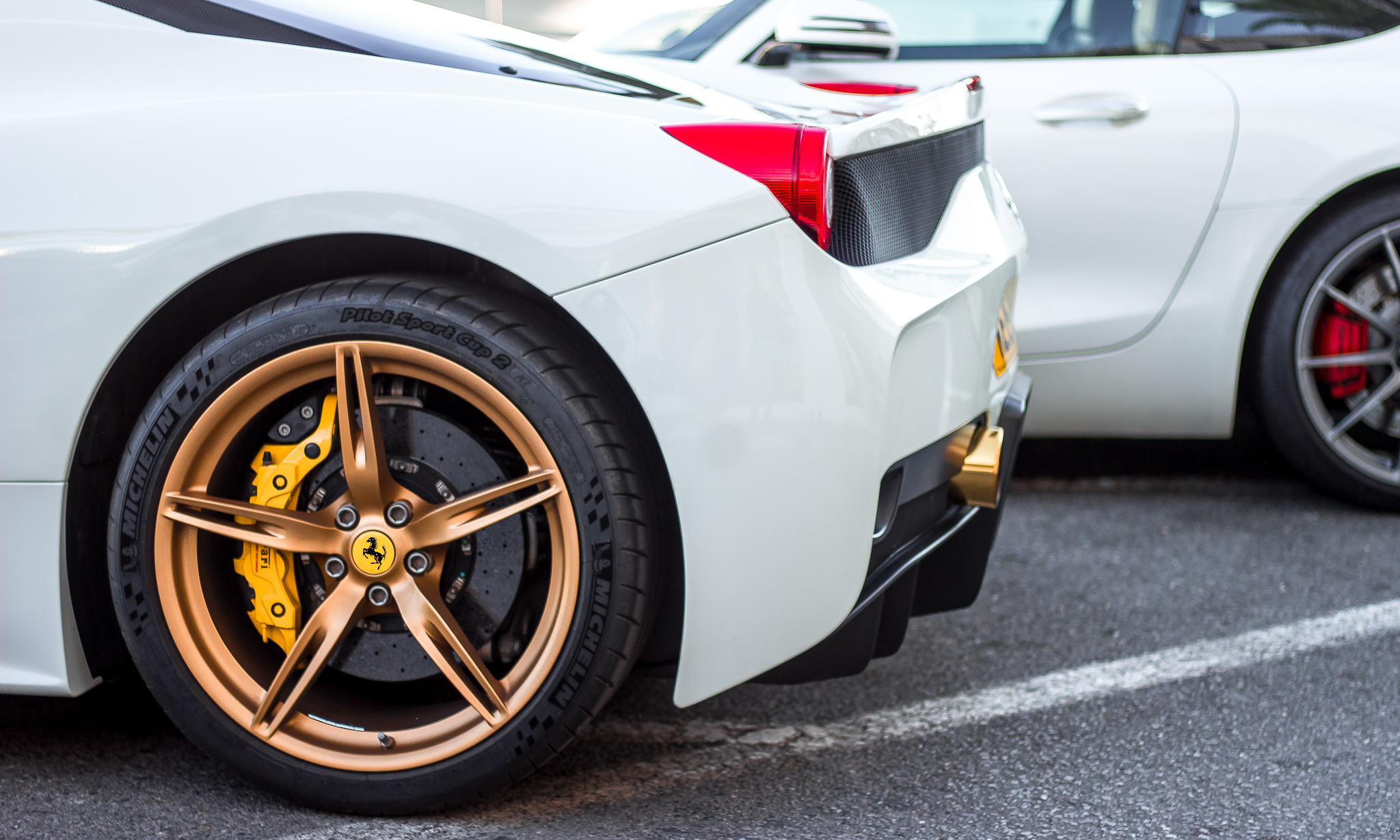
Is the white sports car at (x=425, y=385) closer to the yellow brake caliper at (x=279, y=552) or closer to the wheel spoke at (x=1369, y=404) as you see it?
the yellow brake caliper at (x=279, y=552)

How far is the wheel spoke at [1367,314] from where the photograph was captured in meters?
3.27

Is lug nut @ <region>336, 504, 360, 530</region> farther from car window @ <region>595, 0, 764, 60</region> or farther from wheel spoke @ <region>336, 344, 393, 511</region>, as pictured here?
car window @ <region>595, 0, 764, 60</region>

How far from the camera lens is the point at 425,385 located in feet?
6.05

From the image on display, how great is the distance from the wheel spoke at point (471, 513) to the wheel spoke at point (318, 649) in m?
0.13

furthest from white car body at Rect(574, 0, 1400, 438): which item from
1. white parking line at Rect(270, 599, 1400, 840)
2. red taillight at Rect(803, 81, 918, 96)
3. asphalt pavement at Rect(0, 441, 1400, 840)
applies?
white parking line at Rect(270, 599, 1400, 840)

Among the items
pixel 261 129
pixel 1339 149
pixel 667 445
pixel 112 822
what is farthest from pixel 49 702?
pixel 1339 149

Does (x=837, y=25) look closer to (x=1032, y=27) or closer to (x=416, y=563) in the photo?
(x=1032, y=27)

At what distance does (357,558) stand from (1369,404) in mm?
2781

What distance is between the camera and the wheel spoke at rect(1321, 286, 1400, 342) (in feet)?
10.7

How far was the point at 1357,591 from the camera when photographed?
284cm

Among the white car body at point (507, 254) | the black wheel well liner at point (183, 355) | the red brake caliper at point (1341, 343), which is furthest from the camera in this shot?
the red brake caliper at point (1341, 343)

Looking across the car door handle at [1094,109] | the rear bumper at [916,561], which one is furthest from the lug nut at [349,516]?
the car door handle at [1094,109]

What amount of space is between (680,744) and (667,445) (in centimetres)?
70

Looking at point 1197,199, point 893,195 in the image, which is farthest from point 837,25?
point 1197,199
